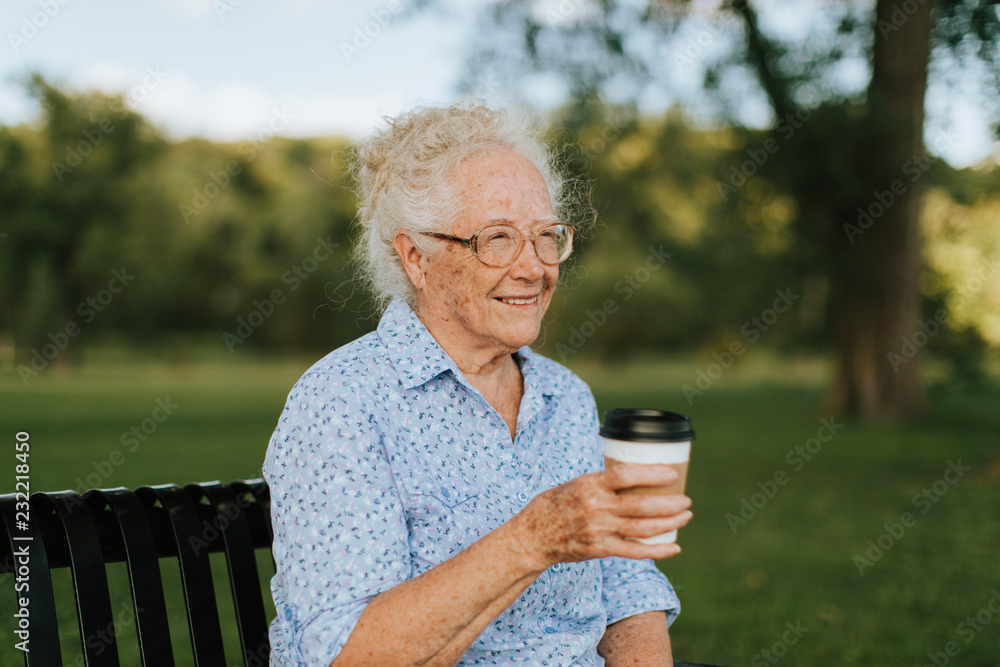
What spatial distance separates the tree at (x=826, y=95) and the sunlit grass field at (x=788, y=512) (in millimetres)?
A: 2318

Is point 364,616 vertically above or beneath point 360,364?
beneath

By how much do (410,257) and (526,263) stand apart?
311 mm

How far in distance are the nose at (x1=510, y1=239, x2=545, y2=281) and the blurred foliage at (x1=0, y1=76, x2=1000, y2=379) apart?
0.51 meters

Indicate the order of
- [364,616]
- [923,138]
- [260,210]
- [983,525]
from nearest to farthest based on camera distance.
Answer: [364,616] < [983,525] < [923,138] < [260,210]

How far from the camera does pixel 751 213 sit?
33.5 feet

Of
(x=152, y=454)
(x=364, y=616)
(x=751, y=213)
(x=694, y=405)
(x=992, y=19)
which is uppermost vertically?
(x=992, y=19)

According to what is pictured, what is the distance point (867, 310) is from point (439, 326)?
34.3 feet

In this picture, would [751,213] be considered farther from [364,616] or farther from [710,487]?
[364,616]

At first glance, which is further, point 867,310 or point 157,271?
point 157,271

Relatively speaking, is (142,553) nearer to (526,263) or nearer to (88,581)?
(88,581)

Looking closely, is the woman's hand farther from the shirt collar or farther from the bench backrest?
the bench backrest

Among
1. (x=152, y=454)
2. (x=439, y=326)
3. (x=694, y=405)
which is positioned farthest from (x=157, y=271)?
(x=439, y=326)

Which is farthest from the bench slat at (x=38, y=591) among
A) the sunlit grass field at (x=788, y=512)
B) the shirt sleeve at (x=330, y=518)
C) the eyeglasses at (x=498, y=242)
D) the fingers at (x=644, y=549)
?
the fingers at (x=644, y=549)

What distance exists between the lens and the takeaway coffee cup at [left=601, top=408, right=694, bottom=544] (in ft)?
4.29
